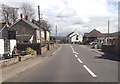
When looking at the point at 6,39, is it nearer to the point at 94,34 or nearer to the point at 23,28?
the point at 23,28

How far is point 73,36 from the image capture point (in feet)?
335

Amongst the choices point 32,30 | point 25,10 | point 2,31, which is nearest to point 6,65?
point 2,31

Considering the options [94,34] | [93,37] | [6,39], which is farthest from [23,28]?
[94,34]

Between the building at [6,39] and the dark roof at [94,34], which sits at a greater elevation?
the dark roof at [94,34]

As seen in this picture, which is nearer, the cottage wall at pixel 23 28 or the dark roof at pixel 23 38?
the dark roof at pixel 23 38

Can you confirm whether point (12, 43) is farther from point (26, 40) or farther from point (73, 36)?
point (73, 36)

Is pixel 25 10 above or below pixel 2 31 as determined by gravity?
above

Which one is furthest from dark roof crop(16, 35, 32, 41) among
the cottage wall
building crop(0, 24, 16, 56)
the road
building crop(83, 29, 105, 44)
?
building crop(83, 29, 105, 44)

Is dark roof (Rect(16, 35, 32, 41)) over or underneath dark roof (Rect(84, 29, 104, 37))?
underneath

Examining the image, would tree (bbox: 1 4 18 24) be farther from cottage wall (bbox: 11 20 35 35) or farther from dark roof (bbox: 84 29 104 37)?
dark roof (bbox: 84 29 104 37)

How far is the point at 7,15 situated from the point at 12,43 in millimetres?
33228

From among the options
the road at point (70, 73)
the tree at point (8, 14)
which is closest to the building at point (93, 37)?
the tree at point (8, 14)

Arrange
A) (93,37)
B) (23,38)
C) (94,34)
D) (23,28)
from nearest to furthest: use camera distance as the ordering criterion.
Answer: (23,38), (23,28), (93,37), (94,34)

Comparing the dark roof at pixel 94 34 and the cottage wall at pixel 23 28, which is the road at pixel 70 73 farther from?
the dark roof at pixel 94 34
